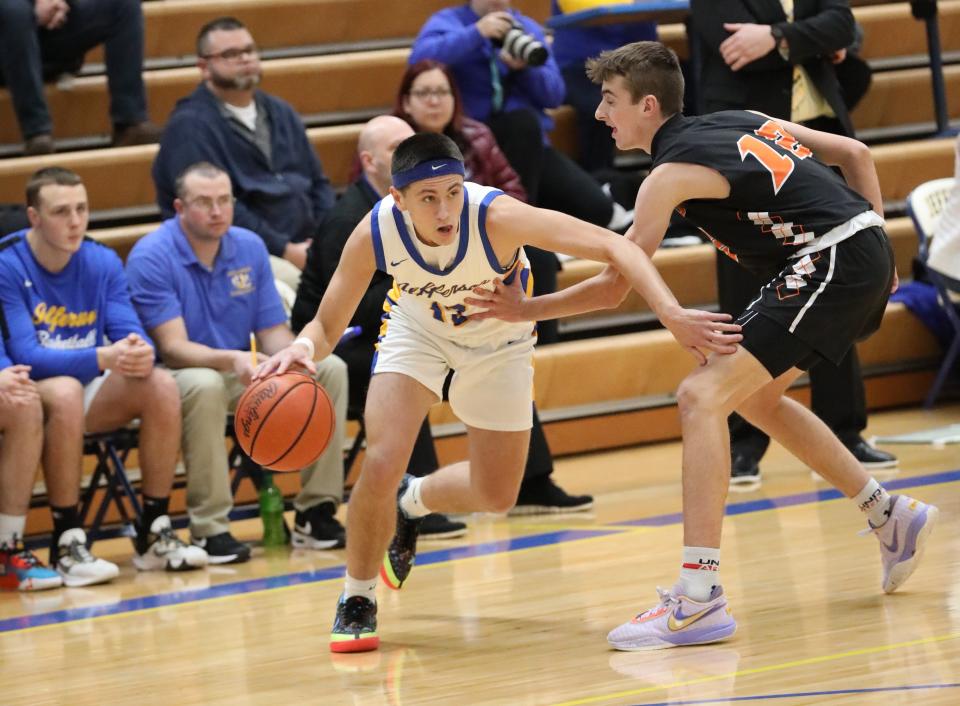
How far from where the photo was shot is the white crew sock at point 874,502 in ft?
14.8

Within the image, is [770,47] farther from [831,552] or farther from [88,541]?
[88,541]

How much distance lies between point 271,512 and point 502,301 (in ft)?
8.23

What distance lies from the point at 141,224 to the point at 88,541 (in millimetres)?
2660

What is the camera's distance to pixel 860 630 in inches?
155

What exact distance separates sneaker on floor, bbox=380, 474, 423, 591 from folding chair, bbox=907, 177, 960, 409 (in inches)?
159

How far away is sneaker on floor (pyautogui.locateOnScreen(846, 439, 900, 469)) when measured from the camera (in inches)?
263

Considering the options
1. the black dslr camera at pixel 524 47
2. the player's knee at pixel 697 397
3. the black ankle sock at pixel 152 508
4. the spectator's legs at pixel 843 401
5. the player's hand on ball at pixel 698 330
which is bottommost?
the black ankle sock at pixel 152 508

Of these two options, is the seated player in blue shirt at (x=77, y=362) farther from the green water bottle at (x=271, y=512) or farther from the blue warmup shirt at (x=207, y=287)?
the green water bottle at (x=271, y=512)

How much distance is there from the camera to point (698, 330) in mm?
3877

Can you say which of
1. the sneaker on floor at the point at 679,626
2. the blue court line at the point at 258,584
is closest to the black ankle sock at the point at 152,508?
the blue court line at the point at 258,584

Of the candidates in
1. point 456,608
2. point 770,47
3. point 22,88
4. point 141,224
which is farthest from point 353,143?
point 456,608

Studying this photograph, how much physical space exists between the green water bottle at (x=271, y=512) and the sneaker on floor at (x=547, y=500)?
1017 millimetres

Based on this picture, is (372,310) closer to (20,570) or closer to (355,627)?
(20,570)

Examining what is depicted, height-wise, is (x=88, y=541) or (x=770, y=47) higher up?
(x=770, y=47)
